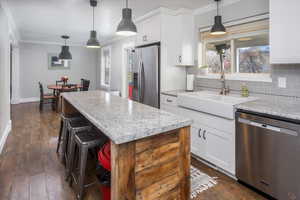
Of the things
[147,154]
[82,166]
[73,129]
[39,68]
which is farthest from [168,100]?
[39,68]

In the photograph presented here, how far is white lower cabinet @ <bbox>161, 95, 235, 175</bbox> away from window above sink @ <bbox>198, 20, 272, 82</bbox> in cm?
95

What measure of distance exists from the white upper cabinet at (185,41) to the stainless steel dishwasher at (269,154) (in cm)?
172

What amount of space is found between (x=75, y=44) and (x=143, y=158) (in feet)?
26.9

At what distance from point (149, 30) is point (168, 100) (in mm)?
1484

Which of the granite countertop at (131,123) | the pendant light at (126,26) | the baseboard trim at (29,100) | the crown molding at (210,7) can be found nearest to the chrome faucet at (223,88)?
the crown molding at (210,7)

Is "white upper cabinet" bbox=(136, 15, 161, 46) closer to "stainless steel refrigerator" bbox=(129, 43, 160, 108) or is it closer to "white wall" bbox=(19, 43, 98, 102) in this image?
"stainless steel refrigerator" bbox=(129, 43, 160, 108)

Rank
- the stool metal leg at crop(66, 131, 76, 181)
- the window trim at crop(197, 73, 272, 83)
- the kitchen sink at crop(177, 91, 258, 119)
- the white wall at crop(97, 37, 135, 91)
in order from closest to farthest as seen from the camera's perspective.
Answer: the stool metal leg at crop(66, 131, 76, 181)
the kitchen sink at crop(177, 91, 258, 119)
the window trim at crop(197, 73, 272, 83)
the white wall at crop(97, 37, 135, 91)

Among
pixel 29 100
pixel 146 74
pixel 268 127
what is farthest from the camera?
pixel 29 100

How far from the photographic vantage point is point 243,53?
9.93 feet

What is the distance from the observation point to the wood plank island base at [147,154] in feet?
3.85

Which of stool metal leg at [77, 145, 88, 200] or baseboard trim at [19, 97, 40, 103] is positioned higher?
baseboard trim at [19, 97, 40, 103]

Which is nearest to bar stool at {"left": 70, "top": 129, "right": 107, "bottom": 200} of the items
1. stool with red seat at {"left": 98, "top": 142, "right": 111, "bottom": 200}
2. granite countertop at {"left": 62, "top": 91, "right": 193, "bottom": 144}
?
stool with red seat at {"left": 98, "top": 142, "right": 111, "bottom": 200}

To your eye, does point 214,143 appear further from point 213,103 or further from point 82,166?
point 82,166

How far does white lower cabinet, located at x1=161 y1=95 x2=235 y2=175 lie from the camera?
2.29 m
